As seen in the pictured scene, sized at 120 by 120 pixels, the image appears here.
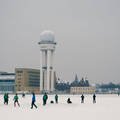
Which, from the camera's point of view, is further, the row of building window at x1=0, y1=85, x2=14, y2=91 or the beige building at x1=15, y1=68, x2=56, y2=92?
the row of building window at x1=0, y1=85, x2=14, y2=91

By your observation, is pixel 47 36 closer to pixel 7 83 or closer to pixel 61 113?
pixel 7 83

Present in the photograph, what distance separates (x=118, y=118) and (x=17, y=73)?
16271cm

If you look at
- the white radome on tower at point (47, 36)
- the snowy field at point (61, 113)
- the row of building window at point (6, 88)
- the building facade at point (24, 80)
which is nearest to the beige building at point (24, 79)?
the building facade at point (24, 80)

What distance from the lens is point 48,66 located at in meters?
171

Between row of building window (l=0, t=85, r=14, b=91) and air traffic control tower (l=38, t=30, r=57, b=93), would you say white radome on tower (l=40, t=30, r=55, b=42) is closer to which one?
air traffic control tower (l=38, t=30, r=57, b=93)

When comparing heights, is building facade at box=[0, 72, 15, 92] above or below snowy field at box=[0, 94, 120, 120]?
above

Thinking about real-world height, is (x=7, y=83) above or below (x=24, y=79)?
below

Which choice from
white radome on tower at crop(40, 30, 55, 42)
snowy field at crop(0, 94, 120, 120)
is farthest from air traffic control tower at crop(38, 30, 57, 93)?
snowy field at crop(0, 94, 120, 120)

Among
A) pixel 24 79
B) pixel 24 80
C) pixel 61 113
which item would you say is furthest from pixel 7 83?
pixel 61 113

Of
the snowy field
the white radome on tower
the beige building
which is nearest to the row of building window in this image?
the beige building

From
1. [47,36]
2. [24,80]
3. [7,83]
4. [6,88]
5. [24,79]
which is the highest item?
[47,36]

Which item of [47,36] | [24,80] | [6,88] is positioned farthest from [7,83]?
[47,36]

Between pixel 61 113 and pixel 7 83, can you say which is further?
pixel 7 83

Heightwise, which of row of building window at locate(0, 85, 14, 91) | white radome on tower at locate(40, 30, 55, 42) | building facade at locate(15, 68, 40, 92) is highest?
white radome on tower at locate(40, 30, 55, 42)
